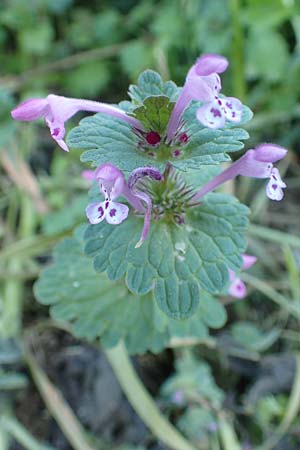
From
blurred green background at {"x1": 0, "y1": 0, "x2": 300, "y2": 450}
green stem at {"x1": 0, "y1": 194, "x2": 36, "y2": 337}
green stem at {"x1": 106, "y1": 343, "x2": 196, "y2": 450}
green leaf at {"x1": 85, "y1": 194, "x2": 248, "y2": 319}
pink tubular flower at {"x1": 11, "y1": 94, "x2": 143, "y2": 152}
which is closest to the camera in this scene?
pink tubular flower at {"x1": 11, "y1": 94, "x2": 143, "y2": 152}

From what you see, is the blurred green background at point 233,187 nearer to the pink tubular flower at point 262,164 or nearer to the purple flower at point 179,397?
the purple flower at point 179,397

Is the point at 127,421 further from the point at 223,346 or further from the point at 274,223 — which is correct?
the point at 274,223

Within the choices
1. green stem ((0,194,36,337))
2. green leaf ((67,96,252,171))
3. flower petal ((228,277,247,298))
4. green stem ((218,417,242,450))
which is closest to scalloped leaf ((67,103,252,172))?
green leaf ((67,96,252,171))

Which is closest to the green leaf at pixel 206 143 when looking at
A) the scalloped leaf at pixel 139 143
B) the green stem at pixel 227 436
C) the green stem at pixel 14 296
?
the scalloped leaf at pixel 139 143

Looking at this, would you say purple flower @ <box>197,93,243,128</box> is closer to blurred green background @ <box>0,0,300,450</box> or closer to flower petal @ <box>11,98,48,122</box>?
flower petal @ <box>11,98,48,122</box>

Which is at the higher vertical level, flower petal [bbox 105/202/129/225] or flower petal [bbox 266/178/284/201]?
flower petal [bbox 105/202/129/225]

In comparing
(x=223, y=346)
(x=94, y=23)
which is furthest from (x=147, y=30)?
(x=223, y=346)
